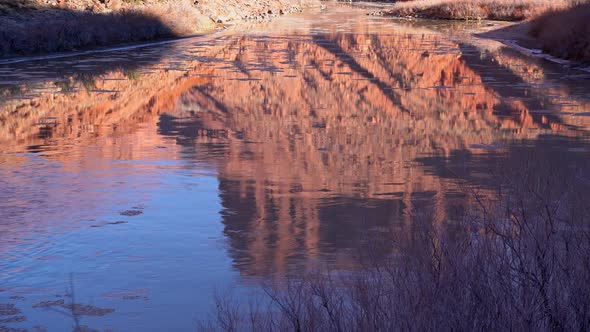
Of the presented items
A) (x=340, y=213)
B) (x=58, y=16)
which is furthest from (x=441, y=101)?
(x=58, y=16)

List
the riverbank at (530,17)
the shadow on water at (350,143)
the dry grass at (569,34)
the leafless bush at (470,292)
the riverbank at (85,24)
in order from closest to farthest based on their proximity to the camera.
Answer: the leafless bush at (470,292)
the shadow on water at (350,143)
the dry grass at (569,34)
the riverbank at (530,17)
the riverbank at (85,24)

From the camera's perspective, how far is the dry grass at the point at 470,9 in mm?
52844

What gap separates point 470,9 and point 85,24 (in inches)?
1264

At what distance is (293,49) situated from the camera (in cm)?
3044

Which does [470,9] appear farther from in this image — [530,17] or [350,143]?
[350,143]

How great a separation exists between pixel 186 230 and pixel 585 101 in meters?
11.2

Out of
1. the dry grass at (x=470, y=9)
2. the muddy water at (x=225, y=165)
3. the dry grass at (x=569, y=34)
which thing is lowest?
the muddy water at (x=225, y=165)

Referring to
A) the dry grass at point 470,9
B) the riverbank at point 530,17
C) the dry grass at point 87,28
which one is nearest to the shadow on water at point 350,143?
the riverbank at point 530,17

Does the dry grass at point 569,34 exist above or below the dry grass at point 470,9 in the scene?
below

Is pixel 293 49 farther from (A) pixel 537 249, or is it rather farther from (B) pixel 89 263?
(A) pixel 537 249

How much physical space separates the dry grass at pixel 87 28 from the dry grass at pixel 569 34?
14.7 meters

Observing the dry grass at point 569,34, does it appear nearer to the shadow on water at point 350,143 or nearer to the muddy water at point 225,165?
the shadow on water at point 350,143

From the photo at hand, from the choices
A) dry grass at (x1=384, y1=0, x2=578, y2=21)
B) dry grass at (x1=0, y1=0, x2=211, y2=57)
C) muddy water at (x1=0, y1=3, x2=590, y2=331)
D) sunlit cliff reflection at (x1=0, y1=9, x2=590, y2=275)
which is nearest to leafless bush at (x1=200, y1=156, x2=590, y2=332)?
muddy water at (x1=0, y1=3, x2=590, y2=331)

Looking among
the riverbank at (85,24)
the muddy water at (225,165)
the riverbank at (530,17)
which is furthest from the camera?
the riverbank at (85,24)
